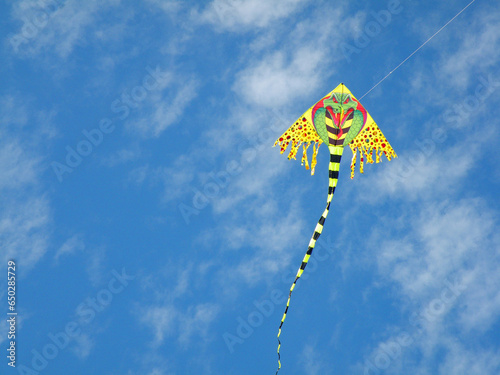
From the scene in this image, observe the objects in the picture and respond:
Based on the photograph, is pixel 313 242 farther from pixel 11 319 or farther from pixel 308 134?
pixel 11 319

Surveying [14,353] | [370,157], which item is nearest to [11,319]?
[14,353]

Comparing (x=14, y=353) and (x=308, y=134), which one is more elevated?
(x=14, y=353)

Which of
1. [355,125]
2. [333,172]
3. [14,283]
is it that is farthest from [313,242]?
[14,283]

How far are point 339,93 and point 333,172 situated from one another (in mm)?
3216

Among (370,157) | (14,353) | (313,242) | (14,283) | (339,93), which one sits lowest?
(313,242)

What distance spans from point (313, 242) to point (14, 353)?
17515 millimetres

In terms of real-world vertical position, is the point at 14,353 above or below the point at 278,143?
above

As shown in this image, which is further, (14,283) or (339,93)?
(14,283)

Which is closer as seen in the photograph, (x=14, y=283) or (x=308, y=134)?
(x=308, y=134)

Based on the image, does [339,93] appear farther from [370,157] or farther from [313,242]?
[313,242]

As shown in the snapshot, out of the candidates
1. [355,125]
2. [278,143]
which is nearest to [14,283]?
[278,143]

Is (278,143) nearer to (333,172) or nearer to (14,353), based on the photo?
(333,172)

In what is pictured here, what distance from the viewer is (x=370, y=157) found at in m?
31.7

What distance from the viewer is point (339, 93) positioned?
102ft
